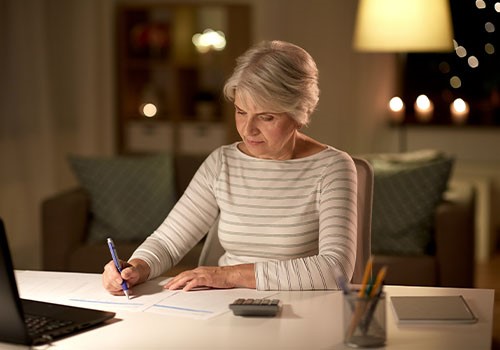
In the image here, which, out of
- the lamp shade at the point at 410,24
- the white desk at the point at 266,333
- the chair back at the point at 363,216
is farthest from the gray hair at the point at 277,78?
the lamp shade at the point at 410,24

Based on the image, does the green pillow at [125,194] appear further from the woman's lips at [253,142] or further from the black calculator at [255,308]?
the black calculator at [255,308]

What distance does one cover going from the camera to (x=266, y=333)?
193 centimetres

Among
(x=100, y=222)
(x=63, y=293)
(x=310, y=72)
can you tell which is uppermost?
(x=310, y=72)

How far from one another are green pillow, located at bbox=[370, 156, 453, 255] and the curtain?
2102 mm

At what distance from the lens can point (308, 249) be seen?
2586 millimetres

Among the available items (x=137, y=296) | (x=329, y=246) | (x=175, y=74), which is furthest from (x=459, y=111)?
(x=137, y=296)

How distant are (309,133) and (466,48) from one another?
1290 millimetres

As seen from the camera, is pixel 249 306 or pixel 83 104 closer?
pixel 249 306

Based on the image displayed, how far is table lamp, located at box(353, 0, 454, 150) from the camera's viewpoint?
202 inches

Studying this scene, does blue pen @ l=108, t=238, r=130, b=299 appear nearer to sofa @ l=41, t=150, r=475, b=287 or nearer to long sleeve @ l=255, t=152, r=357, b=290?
long sleeve @ l=255, t=152, r=357, b=290

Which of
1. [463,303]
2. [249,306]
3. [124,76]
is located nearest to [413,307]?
[463,303]

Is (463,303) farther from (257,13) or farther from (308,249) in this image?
(257,13)

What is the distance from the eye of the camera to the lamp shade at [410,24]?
5141 millimetres

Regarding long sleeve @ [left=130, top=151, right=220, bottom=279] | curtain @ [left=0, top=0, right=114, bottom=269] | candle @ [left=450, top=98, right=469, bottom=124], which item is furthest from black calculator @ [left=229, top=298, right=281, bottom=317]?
candle @ [left=450, top=98, right=469, bottom=124]
